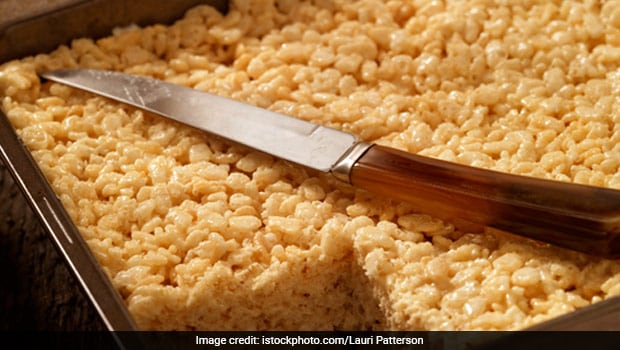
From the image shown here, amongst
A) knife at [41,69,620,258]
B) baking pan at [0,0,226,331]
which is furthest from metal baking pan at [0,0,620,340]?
knife at [41,69,620,258]

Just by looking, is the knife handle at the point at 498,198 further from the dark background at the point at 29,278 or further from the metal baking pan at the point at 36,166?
the dark background at the point at 29,278

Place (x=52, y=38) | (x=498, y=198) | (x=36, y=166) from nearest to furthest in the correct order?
(x=498, y=198), (x=36, y=166), (x=52, y=38)

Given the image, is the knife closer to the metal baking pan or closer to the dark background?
the metal baking pan

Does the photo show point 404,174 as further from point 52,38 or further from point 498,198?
point 52,38

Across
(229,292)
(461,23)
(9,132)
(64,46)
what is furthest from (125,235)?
(461,23)

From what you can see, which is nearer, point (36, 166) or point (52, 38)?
point (36, 166)

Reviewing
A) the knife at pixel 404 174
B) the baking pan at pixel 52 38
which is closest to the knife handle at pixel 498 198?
the knife at pixel 404 174

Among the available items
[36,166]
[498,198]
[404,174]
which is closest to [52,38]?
[36,166]
